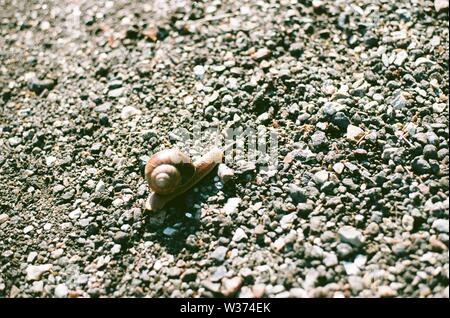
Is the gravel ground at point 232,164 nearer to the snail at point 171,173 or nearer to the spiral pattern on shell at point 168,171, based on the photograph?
the snail at point 171,173

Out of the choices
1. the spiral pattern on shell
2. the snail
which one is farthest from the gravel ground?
the spiral pattern on shell

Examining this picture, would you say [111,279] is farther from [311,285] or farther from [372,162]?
[372,162]

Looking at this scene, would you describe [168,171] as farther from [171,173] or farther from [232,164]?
[232,164]

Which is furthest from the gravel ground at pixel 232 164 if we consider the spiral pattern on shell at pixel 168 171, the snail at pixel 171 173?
the spiral pattern on shell at pixel 168 171

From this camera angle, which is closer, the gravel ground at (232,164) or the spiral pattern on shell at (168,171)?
the gravel ground at (232,164)

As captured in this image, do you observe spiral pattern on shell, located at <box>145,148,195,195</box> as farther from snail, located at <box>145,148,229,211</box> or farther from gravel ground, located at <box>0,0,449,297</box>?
gravel ground, located at <box>0,0,449,297</box>

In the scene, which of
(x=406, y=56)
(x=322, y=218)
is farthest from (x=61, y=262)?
(x=406, y=56)
